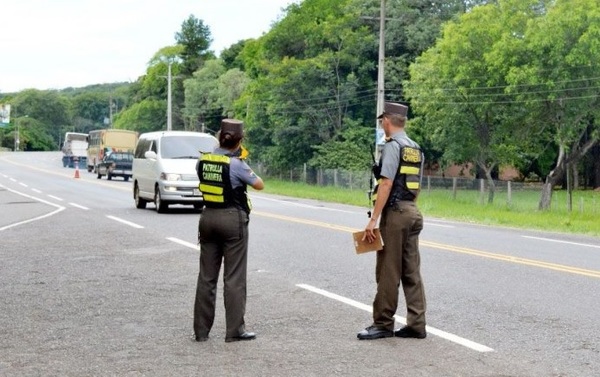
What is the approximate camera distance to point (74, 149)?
82625 millimetres

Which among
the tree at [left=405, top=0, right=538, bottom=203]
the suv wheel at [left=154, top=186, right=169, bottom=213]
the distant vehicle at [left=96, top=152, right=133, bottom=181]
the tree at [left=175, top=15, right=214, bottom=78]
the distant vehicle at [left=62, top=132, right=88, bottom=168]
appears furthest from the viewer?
the tree at [left=175, top=15, right=214, bottom=78]

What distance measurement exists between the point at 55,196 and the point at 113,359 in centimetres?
2741

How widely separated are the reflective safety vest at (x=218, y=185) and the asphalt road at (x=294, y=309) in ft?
3.68

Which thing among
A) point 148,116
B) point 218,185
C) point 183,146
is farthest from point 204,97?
point 218,185

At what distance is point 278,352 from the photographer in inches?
264

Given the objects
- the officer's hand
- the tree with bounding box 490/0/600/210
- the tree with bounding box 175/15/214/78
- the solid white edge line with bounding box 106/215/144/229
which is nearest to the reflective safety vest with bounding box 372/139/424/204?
the officer's hand

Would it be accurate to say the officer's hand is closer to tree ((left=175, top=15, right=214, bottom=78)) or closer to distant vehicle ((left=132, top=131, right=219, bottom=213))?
distant vehicle ((left=132, top=131, right=219, bottom=213))

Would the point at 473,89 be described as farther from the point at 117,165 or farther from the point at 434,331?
the point at 434,331

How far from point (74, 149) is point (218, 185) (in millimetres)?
78170

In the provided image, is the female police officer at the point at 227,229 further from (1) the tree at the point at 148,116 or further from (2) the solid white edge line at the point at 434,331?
(1) the tree at the point at 148,116

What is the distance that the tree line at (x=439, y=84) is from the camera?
3912 cm

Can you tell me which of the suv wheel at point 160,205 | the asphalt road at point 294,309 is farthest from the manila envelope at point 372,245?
the suv wheel at point 160,205

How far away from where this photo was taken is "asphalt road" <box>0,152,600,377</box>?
6348 millimetres

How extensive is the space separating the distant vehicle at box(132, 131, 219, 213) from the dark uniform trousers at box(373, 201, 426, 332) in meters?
15.0
